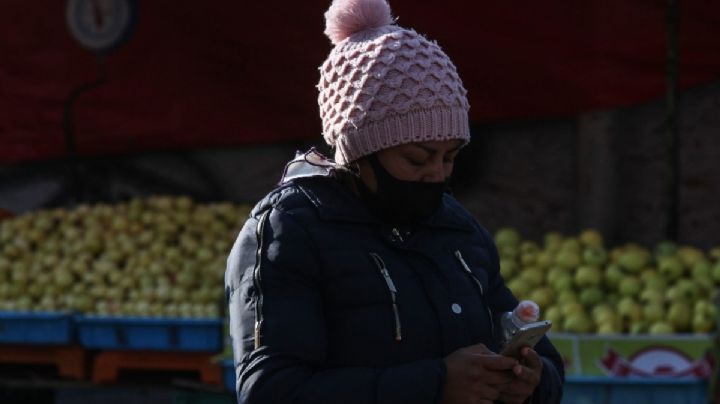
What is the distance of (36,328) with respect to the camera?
5.56 meters

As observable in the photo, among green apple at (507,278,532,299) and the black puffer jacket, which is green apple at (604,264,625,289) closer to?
green apple at (507,278,532,299)

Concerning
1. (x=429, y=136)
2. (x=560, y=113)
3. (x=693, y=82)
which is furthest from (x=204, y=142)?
(x=429, y=136)

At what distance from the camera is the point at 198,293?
5.59 meters

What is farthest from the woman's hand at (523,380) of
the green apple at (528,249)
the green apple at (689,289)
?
the green apple at (528,249)

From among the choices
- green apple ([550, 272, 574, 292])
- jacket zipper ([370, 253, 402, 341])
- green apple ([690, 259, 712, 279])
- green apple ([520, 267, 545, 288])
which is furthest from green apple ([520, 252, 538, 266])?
jacket zipper ([370, 253, 402, 341])

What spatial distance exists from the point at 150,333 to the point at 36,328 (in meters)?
0.56

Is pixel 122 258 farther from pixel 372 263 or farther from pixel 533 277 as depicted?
pixel 372 263

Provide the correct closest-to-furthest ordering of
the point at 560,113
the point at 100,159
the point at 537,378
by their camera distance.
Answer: the point at 537,378
the point at 560,113
the point at 100,159

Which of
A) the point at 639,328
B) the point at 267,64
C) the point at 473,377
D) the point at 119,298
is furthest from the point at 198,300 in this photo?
the point at 473,377

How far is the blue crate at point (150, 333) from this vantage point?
5.28 metres

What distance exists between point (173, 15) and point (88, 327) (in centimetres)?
168

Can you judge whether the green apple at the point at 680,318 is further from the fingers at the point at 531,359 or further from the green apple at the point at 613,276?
the fingers at the point at 531,359

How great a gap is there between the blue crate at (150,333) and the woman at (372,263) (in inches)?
126

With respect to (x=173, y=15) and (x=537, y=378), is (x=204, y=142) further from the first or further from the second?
(x=537, y=378)
